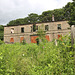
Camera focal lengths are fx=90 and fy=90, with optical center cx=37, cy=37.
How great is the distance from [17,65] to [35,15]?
39.6 metres

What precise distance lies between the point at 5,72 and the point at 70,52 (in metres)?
1.82

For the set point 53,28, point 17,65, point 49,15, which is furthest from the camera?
point 49,15

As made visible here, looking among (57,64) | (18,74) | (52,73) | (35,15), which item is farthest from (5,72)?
(35,15)

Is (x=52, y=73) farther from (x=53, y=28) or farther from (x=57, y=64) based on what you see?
(x=53, y=28)

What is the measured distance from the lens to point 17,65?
292 centimetres

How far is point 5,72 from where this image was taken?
2.43m

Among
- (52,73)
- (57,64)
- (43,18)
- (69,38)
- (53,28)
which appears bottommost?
(52,73)

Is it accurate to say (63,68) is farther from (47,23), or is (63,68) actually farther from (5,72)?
(47,23)

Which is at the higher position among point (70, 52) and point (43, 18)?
point (43, 18)

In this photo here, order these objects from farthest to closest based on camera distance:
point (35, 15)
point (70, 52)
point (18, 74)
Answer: point (35, 15) → point (18, 74) → point (70, 52)

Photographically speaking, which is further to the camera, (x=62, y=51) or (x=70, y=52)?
(x=62, y=51)

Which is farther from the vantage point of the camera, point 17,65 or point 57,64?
point 17,65

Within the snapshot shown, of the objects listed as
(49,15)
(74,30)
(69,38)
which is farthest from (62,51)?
(49,15)

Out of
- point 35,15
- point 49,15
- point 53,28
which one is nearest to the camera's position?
point 53,28
